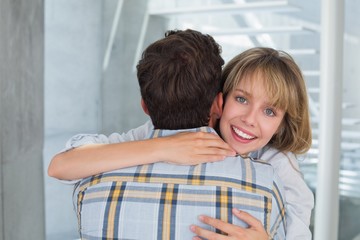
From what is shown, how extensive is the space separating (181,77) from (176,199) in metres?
0.26

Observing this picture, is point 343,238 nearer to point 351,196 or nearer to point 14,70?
point 351,196

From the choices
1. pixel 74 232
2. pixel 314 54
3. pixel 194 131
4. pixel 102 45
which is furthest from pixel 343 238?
pixel 194 131

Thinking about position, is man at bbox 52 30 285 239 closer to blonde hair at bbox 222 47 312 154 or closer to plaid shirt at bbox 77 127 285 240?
plaid shirt at bbox 77 127 285 240

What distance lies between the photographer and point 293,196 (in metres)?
1.47

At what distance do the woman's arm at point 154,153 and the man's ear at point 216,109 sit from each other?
0.12 meters

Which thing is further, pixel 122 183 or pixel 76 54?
pixel 76 54

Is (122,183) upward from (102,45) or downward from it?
downward

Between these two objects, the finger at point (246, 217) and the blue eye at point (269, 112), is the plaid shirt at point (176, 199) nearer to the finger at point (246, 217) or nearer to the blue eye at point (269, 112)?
the finger at point (246, 217)

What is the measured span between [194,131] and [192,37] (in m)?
0.22

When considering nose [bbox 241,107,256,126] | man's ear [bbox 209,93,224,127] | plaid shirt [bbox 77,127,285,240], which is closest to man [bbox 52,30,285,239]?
plaid shirt [bbox 77,127,285,240]

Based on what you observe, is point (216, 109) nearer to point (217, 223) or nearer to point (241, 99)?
point (241, 99)

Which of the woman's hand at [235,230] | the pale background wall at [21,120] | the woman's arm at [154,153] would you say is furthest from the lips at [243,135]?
the pale background wall at [21,120]

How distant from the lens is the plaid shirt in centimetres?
115

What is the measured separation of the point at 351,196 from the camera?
137 inches
